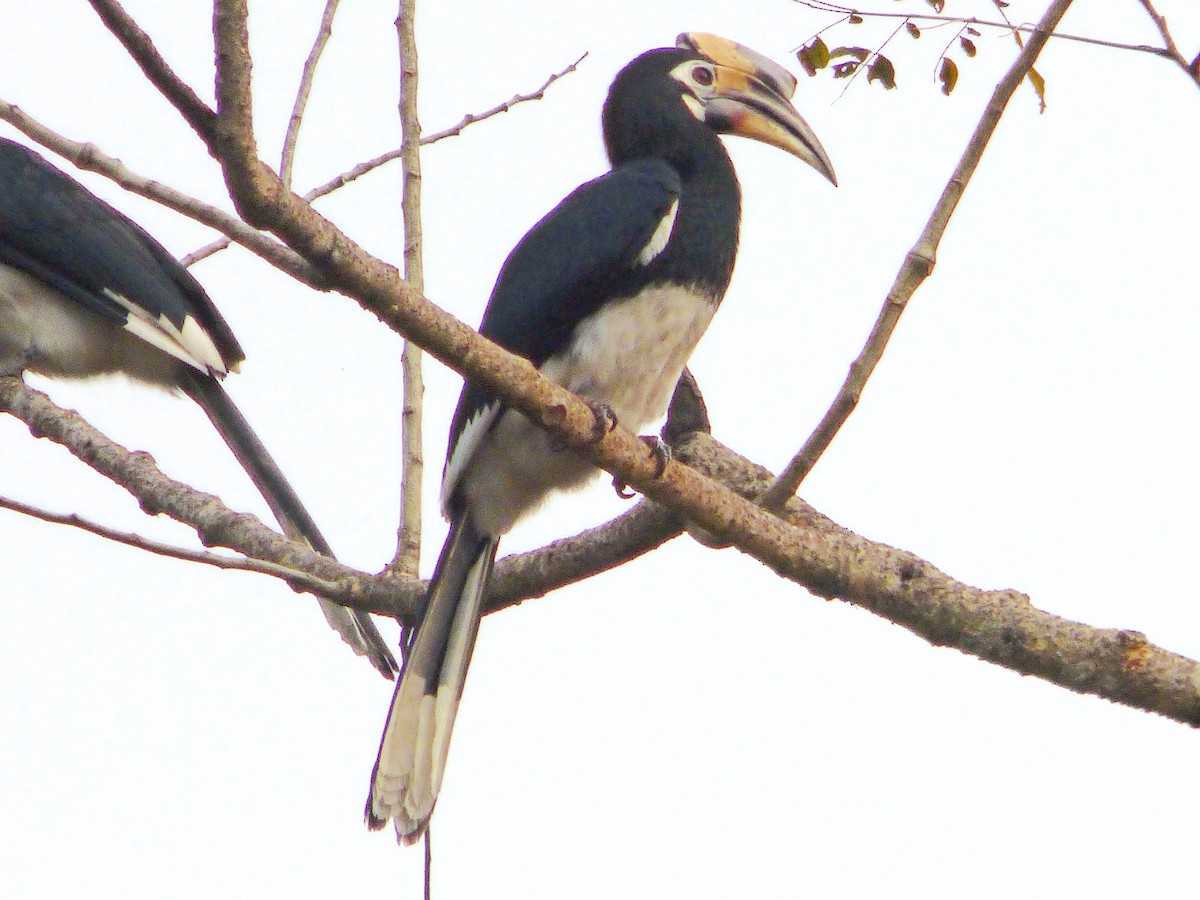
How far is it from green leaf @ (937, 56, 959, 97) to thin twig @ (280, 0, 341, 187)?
1292 millimetres

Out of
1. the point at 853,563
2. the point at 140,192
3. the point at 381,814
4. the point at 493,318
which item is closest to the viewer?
the point at 140,192

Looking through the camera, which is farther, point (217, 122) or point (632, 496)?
point (632, 496)

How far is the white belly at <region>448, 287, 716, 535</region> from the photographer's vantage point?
3316mm

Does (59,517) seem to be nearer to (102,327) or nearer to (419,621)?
(419,621)

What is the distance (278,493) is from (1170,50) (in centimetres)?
244

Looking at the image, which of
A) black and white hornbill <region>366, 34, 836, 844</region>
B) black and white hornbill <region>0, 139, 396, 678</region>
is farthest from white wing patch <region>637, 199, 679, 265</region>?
black and white hornbill <region>0, 139, 396, 678</region>

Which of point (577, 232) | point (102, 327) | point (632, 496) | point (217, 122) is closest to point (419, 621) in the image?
point (632, 496)

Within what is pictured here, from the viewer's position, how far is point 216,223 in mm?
2047

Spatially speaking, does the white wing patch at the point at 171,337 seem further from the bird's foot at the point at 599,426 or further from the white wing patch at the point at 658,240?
the bird's foot at the point at 599,426

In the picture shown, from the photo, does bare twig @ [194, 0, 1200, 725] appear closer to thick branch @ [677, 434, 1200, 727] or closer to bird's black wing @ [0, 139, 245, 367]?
thick branch @ [677, 434, 1200, 727]

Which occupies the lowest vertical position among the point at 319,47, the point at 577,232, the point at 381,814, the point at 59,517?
the point at 381,814

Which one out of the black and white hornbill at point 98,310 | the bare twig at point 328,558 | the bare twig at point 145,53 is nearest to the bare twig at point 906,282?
the bare twig at point 328,558

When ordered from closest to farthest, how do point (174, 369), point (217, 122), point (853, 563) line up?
point (217, 122) < point (853, 563) < point (174, 369)

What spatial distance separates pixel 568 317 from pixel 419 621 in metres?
0.78
